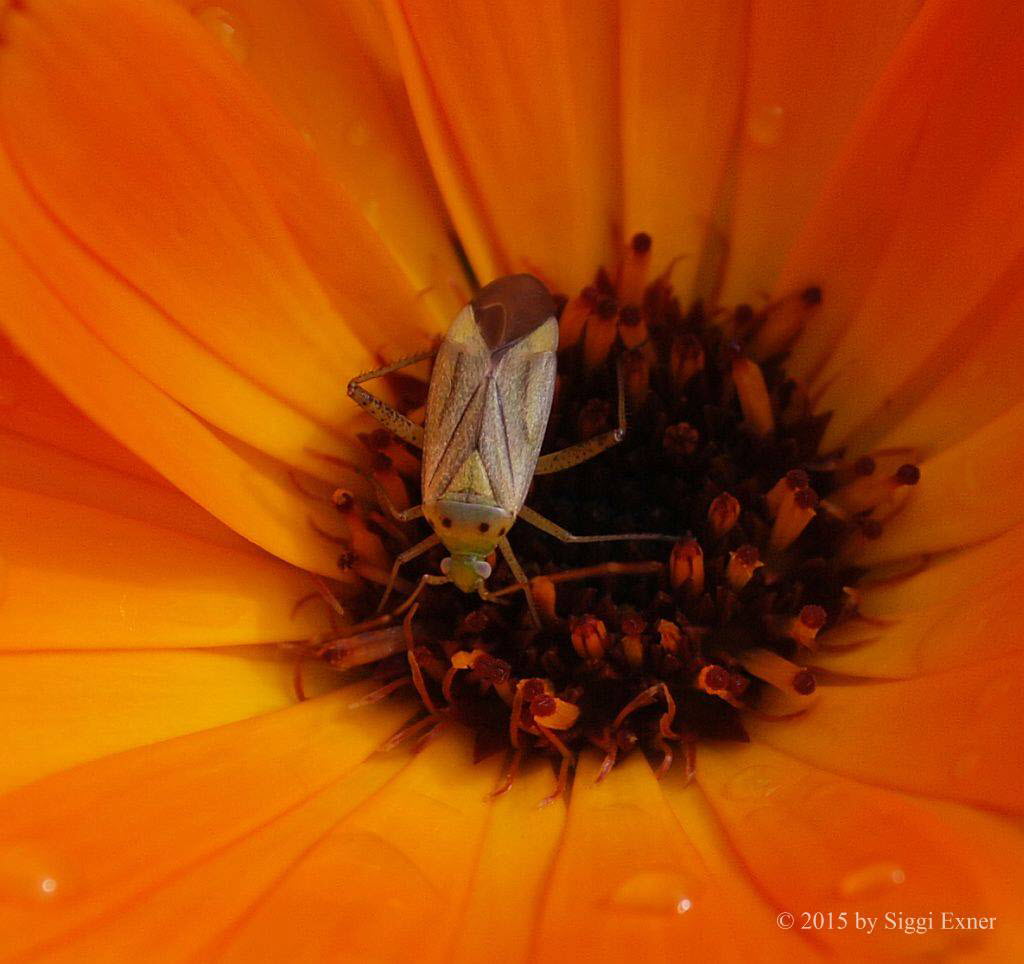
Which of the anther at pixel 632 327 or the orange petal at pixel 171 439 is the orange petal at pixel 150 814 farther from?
the anther at pixel 632 327

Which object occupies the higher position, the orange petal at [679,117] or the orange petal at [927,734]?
the orange petal at [679,117]

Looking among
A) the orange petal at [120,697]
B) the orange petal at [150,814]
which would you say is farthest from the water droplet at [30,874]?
the orange petal at [120,697]

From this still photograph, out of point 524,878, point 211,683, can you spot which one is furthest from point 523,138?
point 524,878

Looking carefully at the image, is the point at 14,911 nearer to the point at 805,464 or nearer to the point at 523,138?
the point at 805,464

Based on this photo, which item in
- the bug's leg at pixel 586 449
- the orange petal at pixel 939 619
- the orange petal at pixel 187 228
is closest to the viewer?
the orange petal at pixel 939 619

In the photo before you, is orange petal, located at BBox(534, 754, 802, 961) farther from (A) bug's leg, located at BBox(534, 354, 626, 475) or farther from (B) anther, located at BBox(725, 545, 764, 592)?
(A) bug's leg, located at BBox(534, 354, 626, 475)

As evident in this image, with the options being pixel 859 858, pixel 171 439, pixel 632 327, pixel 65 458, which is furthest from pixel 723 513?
pixel 65 458
